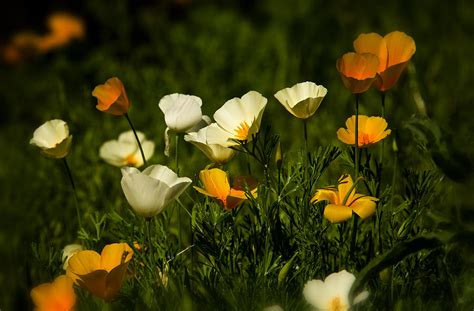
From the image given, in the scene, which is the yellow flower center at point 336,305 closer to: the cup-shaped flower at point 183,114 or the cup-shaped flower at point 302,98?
the cup-shaped flower at point 302,98

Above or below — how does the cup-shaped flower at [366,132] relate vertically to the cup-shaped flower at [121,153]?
above

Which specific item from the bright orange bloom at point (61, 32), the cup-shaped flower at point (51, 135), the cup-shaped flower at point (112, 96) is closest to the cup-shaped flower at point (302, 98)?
the cup-shaped flower at point (112, 96)

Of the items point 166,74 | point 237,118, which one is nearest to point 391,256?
point 237,118

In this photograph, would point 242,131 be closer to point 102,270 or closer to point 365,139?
point 365,139

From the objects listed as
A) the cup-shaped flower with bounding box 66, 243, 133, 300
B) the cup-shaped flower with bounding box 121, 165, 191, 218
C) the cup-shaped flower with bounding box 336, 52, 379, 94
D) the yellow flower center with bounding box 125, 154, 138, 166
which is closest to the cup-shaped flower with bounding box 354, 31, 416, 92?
the cup-shaped flower with bounding box 336, 52, 379, 94

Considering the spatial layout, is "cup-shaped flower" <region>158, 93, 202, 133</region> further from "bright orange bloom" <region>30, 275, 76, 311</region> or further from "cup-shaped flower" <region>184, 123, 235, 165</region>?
"bright orange bloom" <region>30, 275, 76, 311</region>
